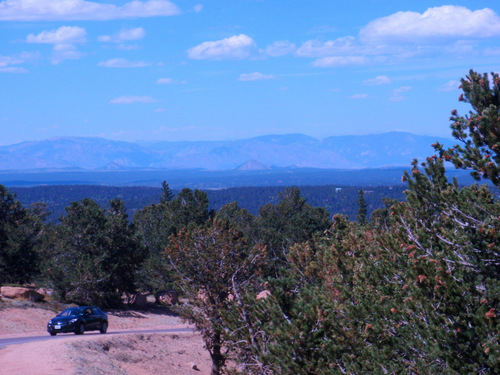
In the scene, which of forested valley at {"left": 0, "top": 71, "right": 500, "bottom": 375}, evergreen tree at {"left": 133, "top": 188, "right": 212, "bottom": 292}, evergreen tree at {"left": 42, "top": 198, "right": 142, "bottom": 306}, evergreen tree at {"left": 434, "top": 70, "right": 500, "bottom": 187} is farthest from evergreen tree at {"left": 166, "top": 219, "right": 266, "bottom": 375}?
evergreen tree at {"left": 133, "top": 188, "right": 212, "bottom": 292}

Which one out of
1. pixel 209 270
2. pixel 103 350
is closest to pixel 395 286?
pixel 209 270

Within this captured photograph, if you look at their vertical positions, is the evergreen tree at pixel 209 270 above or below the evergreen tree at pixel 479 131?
below

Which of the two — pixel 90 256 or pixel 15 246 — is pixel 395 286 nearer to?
pixel 90 256

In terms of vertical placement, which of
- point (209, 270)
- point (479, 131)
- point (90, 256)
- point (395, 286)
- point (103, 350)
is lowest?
point (103, 350)

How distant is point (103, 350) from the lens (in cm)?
2742

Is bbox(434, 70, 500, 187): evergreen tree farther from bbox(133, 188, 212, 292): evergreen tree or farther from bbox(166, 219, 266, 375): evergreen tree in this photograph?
bbox(133, 188, 212, 292): evergreen tree

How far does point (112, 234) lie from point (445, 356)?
130 ft

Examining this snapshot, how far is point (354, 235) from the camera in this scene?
1939 centimetres

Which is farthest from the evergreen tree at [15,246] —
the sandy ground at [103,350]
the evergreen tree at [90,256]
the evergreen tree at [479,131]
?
the evergreen tree at [479,131]

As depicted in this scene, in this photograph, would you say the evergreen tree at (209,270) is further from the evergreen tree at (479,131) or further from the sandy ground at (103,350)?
the evergreen tree at (479,131)

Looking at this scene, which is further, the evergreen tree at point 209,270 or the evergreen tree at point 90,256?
the evergreen tree at point 90,256

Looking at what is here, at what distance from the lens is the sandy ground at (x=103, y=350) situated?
69.7 feet

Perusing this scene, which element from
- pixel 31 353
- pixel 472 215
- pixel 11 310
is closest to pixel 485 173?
pixel 472 215

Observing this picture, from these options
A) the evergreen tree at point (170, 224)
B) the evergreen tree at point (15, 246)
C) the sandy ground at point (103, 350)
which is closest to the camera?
the sandy ground at point (103, 350)
